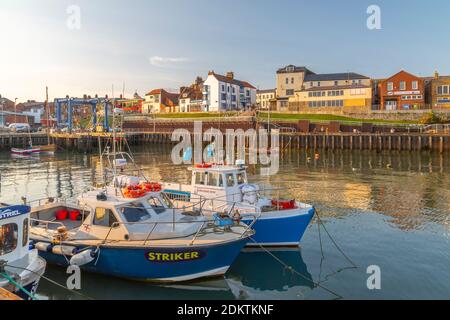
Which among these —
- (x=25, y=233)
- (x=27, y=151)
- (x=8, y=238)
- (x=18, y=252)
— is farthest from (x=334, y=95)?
(x=8, y=238)

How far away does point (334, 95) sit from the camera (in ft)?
265

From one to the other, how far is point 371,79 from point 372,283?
260 feet

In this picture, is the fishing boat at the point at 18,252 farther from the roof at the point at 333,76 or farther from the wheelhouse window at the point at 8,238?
the roof at the point at 333,76

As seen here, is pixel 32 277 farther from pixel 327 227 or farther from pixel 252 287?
pixel 327 227

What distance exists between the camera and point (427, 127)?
6088 cm

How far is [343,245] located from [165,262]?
8.07 meters

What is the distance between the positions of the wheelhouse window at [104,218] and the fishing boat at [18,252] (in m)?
2.47

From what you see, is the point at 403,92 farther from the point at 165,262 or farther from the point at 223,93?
the point at 165,262

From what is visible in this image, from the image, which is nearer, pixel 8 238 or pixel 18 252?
pixel 8 238

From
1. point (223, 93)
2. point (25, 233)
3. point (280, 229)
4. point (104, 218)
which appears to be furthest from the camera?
point (223, 93)

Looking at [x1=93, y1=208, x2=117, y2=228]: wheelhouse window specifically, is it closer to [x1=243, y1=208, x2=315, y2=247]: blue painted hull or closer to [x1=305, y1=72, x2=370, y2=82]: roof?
[x1=243, y1=208, x2=315, y2=247]: blue painted hull

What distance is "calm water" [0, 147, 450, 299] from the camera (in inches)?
479

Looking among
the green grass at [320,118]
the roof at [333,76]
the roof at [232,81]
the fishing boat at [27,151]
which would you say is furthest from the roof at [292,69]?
the fishing boat at [27,151]
